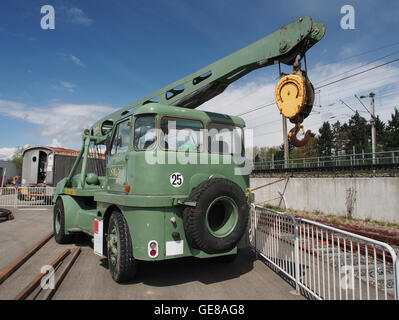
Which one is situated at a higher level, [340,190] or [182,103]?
[182,103]

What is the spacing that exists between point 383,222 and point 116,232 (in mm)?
12845

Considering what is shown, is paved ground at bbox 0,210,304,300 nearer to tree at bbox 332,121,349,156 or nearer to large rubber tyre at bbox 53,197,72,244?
large rubber tyre at bbox 53,197,72,244

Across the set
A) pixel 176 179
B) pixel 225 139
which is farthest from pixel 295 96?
pixel 176 179

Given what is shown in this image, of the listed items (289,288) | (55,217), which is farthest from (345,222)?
(55,217)

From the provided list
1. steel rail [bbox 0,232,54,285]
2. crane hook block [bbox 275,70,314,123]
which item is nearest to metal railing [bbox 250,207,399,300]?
crane hook block [bbox 275,70,314,123]

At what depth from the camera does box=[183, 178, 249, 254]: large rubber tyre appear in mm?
4277

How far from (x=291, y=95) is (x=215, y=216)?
2.31m

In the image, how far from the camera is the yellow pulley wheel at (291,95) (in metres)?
4.01

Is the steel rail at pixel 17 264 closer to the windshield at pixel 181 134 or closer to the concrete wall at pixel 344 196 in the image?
the windshield at pixel 181 134

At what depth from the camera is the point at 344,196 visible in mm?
15109

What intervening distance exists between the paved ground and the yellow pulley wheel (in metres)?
2.77

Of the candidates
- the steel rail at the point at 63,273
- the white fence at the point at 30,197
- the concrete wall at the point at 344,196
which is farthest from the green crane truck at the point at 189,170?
the white fence at the point at 30,197
